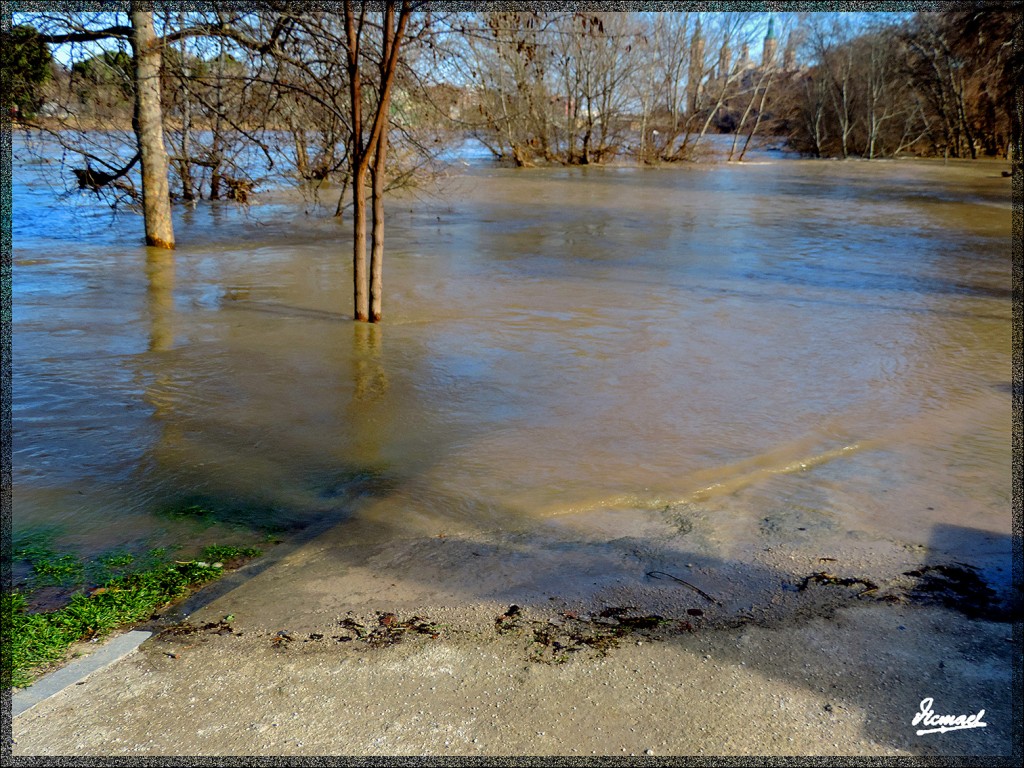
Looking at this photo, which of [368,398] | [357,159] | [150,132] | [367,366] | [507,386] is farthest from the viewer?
[150,132]

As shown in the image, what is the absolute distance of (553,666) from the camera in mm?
3551

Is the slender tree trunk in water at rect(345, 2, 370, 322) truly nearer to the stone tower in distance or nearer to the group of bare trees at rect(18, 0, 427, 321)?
the group of bare trees at rect(18, 0, 427, 321)

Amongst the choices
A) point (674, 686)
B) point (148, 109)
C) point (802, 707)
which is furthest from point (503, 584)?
point (148, 109)

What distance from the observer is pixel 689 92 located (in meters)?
42.3

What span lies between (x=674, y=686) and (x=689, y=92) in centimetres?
4232

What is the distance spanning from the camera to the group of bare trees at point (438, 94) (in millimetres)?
10078

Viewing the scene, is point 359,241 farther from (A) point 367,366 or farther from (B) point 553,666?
(B) point 553,666

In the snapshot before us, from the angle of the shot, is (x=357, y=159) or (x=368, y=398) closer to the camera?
(x=368, y=398)

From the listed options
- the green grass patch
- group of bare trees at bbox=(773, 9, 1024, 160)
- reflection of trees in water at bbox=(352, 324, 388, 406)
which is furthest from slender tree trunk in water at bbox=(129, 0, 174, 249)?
group of bare trees at bbox=(773, 9, 1024, 160)

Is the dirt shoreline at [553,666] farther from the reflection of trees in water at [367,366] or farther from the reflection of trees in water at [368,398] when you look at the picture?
the reflection of trees in water at [367,366]

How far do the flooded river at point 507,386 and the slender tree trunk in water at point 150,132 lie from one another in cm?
56

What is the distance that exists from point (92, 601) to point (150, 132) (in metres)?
12.2

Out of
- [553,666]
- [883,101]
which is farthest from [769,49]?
[553,666]

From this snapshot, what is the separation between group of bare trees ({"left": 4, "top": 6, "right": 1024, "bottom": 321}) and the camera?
10.1 m
